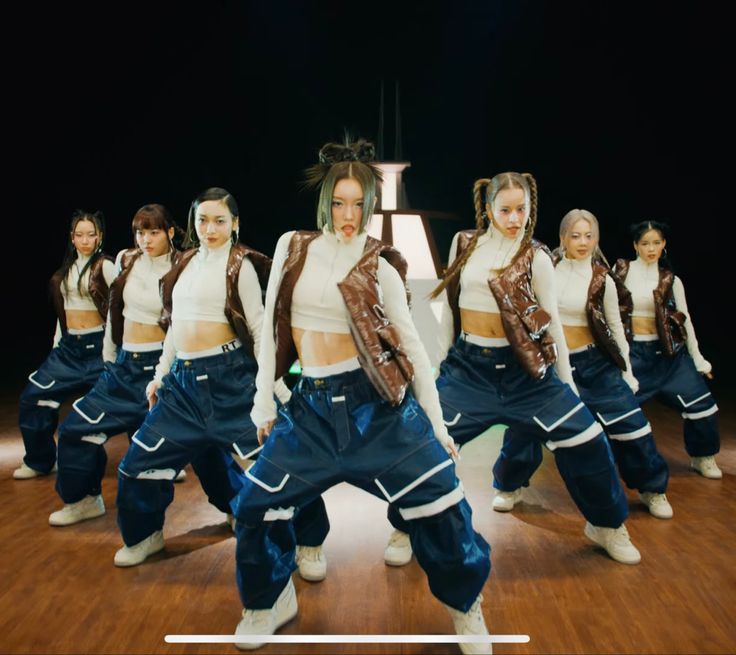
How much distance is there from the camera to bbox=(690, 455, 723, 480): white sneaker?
4.35 m

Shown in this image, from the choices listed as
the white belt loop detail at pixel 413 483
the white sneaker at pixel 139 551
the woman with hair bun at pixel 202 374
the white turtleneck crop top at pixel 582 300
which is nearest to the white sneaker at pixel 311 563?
the woman with hair bun at pixel 202 374

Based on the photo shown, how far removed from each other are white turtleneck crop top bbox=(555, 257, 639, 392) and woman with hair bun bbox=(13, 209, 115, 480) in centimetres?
238

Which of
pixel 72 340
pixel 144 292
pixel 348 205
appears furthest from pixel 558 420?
pixel 72 340

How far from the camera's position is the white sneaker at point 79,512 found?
3485mm

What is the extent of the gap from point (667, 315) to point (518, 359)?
1.83m

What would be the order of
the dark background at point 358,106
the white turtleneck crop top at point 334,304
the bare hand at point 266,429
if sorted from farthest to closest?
the dark background at point 358,106 → the bare hand at point 266,429 → the white turtleneck crop top at point 334,304

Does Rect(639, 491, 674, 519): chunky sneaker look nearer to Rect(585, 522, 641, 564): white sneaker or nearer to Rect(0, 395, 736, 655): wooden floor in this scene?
Rect(0, 395, 736, 655): wooden floor

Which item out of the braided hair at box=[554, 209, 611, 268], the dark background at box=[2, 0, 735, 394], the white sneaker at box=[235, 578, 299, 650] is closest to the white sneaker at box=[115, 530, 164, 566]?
the white sneaker at box=[235, 578, 299, 650]

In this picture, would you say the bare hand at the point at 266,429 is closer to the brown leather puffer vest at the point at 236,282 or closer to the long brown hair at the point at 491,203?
the brown leather puffer vest at the point at 236,282

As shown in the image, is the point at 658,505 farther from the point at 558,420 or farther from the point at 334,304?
the point at 334,304

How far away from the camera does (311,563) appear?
9.55 ft

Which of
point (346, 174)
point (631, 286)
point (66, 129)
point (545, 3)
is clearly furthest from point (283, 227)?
point (346, 174)

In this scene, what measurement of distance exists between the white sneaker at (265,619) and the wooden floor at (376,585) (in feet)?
0.16

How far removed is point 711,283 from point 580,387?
280 inches
